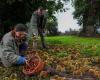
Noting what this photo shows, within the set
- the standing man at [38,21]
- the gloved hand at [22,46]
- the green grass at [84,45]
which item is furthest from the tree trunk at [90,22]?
the gloved hand at [22,46]

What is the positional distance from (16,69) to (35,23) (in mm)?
8050

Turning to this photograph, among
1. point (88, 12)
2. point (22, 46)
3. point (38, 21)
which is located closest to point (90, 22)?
point (88, 12)

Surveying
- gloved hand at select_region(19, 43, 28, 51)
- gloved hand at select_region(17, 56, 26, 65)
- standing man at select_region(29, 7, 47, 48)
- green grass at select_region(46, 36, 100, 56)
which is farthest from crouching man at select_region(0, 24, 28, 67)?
standing man at select_region(29, 7, 47, 48)

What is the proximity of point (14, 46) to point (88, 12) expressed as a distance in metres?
33.2

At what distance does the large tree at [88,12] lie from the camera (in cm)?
4024

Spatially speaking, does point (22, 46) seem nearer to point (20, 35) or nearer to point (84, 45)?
point (20, 35)

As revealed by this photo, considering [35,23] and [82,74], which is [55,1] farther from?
[82,74]

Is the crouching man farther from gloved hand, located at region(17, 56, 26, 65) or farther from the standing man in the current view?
the standing man

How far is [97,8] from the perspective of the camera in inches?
1670

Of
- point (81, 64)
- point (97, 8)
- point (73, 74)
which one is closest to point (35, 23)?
point (81, 64)

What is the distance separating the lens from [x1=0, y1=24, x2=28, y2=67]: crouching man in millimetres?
10258

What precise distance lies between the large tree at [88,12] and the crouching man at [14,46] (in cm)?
2784

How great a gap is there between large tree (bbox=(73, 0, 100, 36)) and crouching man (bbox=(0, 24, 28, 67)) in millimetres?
27841

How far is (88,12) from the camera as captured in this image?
142ft
